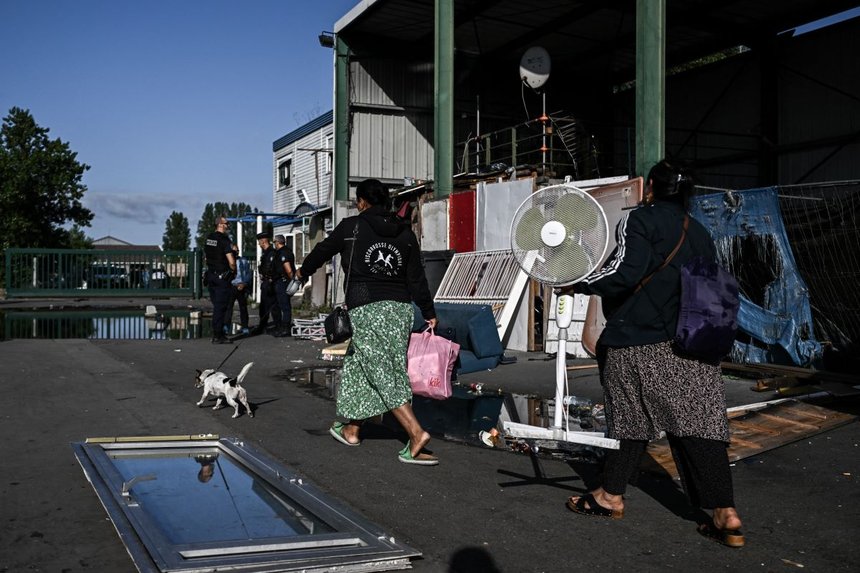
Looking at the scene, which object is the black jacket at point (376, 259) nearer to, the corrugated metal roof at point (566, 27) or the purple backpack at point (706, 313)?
the purple backpack at point (706, 313)

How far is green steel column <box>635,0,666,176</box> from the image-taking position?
12953 mm

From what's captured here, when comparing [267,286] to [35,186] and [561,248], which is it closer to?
[561,248]

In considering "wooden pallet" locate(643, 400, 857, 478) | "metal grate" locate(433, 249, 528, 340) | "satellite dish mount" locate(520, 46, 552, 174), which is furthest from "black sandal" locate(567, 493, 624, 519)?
"satellite dish mount" locate(520, 46, 552, 174)

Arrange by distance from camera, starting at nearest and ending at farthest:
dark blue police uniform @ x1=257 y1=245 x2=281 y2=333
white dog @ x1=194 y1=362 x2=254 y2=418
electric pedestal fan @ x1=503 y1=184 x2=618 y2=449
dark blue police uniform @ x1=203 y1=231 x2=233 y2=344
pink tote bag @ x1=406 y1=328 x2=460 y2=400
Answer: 1. electric pedestal fan @ x1=503 y1=184 x2=618 y2=449
2. pink tote bag @ x1=406 y1=328 x2=460 y2=400
3. white dog @ x1=194 y1=362 x2=254 y2=418
4. dark blue police uniform @ x1=203 y1=231 x2=233 y2=344
5. dark blue police uniform @ x1=257 y1=245 x2=281 y2=333

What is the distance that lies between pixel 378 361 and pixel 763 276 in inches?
258

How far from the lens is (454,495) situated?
498 centimetres

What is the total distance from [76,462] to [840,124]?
21.4 meters

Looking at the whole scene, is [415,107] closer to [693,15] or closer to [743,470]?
[693,15]

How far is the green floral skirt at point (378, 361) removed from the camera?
5859 millimetres

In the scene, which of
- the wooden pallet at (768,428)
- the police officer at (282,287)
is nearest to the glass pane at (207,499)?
the wooden pallet at (768,428)

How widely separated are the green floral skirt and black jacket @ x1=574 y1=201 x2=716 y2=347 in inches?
74.8

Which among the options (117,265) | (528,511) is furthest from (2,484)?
(117,265)

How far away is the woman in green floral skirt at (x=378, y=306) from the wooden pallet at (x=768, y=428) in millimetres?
1679

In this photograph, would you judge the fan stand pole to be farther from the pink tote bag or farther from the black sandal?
the pink tote bag
